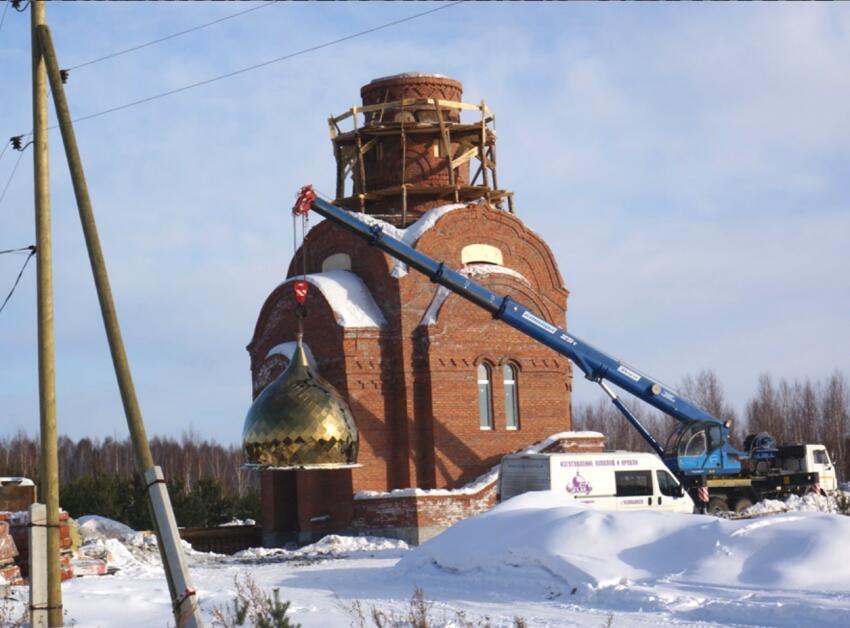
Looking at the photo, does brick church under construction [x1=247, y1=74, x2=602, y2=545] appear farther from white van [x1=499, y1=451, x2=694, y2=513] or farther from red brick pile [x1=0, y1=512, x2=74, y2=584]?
red brick pile [x1=0, y1=512, x2=74, y2=584]

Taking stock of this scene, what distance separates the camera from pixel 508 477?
2355 centimetres

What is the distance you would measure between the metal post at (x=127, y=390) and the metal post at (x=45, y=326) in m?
1.04

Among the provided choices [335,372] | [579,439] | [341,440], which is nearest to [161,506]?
[341,440]

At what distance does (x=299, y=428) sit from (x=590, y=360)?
6.72 m

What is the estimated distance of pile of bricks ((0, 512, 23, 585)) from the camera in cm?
1683

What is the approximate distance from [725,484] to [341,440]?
896 centimetres

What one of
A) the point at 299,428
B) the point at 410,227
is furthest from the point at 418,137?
the point at 299,428

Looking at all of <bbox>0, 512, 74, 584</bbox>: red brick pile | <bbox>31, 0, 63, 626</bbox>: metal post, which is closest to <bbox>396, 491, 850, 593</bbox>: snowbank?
<bbox>0, 512, 74, 584</bbox>: red brick pile

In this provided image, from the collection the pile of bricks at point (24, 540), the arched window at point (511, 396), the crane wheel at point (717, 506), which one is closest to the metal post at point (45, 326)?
the pile of bricks at point (24, 540)

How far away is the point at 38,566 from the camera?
12.0m

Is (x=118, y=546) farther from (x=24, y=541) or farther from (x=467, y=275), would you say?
(x=467, y=275)

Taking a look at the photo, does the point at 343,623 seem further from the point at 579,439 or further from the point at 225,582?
the point at 579,439

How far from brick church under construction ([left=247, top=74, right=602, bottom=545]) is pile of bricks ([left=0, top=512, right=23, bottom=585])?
30.0 ft

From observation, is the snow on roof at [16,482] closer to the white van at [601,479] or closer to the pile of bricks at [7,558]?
the pile of bricks at [7,558]
